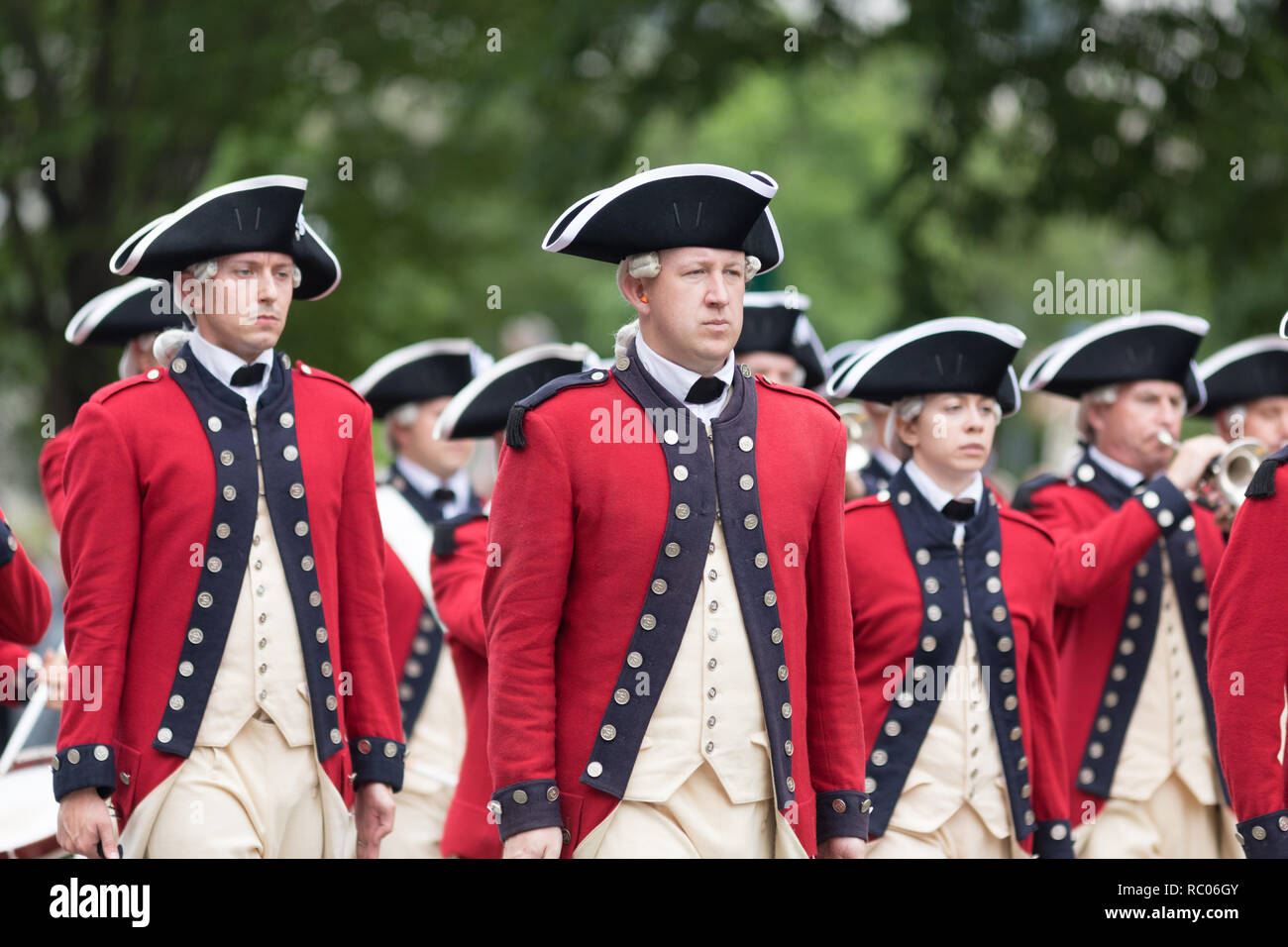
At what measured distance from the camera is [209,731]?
4.98 metres

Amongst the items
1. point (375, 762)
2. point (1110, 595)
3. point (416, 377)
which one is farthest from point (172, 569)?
point (1110, 595)

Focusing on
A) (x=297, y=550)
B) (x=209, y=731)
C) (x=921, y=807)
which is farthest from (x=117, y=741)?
(x=921, y=807)

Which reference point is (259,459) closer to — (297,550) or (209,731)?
(297,550)

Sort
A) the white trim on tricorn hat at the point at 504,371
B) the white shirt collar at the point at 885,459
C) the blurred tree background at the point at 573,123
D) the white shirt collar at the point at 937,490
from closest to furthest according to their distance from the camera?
1. the white shirt collar at the point at 937,490
2. the white trim on tricorn hat at the point at 504,371
3. the white shirt collar at the point at 885,459
4. the blurred tree background at the point at 573,123

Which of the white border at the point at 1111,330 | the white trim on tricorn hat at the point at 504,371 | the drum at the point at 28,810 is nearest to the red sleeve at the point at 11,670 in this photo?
the drum at the point at 28,810

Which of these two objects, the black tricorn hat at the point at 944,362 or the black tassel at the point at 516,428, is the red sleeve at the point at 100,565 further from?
the black tricorn hat at the point at 944,362

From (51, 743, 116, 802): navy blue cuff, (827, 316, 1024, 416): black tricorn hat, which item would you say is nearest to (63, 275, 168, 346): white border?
(51, 743, 116, 802): navy blue cuff

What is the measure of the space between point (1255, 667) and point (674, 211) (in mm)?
1925

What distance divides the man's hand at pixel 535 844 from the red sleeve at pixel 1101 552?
8.50 ft

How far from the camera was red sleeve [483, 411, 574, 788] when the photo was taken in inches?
173

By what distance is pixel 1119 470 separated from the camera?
7203mm

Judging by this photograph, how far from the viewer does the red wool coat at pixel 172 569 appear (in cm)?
493
